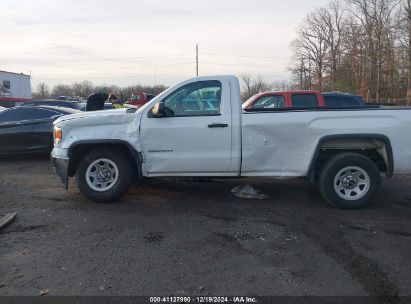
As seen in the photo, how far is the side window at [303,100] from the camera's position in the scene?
11884 millimetres

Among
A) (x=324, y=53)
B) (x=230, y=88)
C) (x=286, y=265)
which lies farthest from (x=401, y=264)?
(x=324, y=53)

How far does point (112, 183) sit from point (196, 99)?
72.6 inches

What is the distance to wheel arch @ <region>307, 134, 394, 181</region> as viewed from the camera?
6367 mm

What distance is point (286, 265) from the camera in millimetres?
4418

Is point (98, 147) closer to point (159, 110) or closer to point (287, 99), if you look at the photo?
point (159, 110)

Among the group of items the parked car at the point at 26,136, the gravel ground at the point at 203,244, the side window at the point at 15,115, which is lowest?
the gravel ground at the point at 203,244

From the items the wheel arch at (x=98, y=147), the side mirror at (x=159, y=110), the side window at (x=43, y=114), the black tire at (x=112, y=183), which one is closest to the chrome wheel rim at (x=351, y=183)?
the side mirror at (x=159, y=110)

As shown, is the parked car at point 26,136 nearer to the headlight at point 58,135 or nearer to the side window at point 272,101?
the headlight at point 58,135

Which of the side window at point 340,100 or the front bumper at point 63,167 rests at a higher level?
the side window at point 340,100

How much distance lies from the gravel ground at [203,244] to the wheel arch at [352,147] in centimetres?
62

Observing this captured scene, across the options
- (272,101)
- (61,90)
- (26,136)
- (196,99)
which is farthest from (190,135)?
(61,90)

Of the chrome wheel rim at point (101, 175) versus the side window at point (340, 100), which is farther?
the side window at point (340, 100)

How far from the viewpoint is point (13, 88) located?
48406 millimetres

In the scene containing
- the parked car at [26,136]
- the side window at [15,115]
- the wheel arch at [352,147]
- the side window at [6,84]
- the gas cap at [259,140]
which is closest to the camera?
the wheel arch at [352,147]
